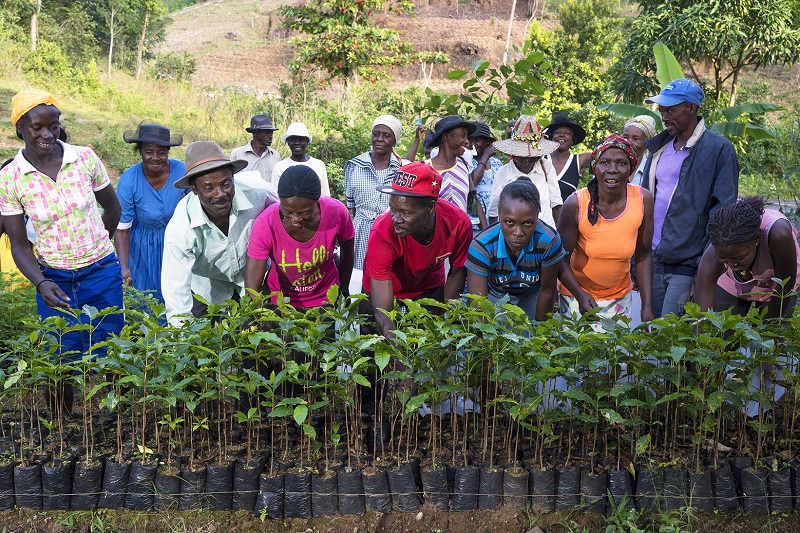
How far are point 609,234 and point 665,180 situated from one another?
0.77 m

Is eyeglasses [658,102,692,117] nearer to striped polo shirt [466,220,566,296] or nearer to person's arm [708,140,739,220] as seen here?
person's arm [708,140,739,220]

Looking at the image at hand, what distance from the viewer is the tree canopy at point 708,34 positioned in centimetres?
1313

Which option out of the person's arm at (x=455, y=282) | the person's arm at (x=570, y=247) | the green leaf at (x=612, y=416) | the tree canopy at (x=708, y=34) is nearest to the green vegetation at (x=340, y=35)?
the tree canopy at (x=708, y=34)

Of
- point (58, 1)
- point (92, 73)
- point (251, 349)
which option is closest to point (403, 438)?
point (251, 349)

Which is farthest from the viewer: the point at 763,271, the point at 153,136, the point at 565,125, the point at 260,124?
the point at 260,124

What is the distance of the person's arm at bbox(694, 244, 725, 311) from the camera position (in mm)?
3674

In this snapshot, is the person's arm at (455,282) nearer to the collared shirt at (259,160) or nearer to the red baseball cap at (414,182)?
the red baseball cap at (414,182)

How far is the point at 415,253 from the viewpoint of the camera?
378 cm

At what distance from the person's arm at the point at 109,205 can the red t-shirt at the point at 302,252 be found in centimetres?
100

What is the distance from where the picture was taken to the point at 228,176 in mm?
3857

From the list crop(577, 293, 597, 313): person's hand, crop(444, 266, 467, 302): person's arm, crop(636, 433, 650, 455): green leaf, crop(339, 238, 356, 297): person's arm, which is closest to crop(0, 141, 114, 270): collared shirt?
crop(339, 238, 356, 297): person's arm

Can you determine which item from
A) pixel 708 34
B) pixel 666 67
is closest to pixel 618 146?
pixel 666 67

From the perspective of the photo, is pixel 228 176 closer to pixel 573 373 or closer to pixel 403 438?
pixel 403 438

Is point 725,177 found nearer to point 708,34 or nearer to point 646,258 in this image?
point 646,258
